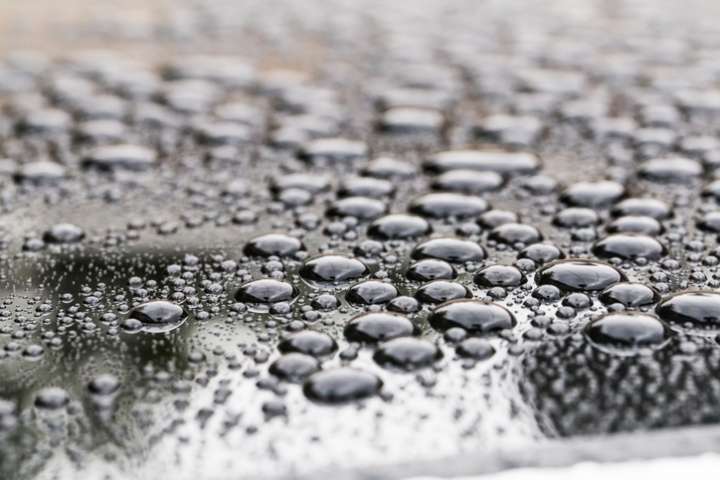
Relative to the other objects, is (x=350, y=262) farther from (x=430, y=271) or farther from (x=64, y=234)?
(x=64, y=234)

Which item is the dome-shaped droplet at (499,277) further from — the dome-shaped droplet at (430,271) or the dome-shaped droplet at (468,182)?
the dome-shaped droplet at (468,182)

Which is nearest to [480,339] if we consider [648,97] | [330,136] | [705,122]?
[330,136]

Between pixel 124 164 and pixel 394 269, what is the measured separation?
1.74 ft

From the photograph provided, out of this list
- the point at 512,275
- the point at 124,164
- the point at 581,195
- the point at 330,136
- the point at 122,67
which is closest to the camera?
the point at 512,275

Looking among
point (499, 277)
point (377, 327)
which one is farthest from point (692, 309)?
point (377, 327)

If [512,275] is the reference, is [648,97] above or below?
above

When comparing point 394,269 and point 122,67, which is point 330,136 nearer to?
point 394,269

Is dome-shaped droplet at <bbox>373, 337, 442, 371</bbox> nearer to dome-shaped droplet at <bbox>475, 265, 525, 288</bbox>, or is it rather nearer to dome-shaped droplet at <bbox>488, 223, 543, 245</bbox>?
dome-shaped droplet at <bbox>475, 265, 525, 288</bbox>

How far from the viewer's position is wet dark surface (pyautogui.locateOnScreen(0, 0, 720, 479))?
2.17 ft

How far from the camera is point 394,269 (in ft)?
2.97

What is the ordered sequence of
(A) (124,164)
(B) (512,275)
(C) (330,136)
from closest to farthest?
(B) (512,275) < (A) (124,164) < (C) (330,136)

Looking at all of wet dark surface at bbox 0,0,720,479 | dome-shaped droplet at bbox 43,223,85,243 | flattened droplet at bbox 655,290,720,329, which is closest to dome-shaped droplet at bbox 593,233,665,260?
wet dark surface at bbox 0,0,720,479

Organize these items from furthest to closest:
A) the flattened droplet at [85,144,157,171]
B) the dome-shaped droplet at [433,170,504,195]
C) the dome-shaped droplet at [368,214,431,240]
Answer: the flattened droplet at [85,144,157,171], the dome-shaped droplet at [433,170,504,195], the dome-shaped droplet at [368,214,431,240]


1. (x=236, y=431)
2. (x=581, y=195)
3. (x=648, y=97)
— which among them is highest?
(x=648, y=97)
